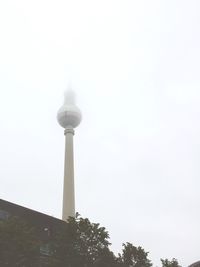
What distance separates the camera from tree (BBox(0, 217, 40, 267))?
34750 mm

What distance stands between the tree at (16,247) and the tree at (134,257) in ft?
28.5

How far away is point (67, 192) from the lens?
10488 centimetres

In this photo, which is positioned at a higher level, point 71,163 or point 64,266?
point 71,163

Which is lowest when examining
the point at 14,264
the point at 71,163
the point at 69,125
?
the point at 14,264

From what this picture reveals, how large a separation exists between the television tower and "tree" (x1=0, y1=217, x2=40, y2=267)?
61.9 meters

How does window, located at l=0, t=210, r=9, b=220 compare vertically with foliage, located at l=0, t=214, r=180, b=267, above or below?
above

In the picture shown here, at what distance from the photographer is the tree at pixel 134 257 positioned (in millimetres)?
40994

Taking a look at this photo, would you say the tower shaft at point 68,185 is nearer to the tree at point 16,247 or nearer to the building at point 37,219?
the building at point 37,219

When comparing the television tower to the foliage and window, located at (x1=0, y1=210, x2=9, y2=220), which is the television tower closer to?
window, located at (x1=0, y1=210, x2=9, y2=220)

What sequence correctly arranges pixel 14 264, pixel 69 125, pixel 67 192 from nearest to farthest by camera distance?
pixel 14 264 < pixel 67 192 < pixel 69 125

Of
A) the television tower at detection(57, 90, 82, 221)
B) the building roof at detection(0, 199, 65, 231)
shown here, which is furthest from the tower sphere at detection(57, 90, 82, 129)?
the building roof at detection(0, 199, 65, 231)

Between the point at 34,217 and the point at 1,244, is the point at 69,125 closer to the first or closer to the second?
the point at 34,217

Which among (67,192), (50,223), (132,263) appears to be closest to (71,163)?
(67,192)

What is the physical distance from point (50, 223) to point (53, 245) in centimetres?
2401
